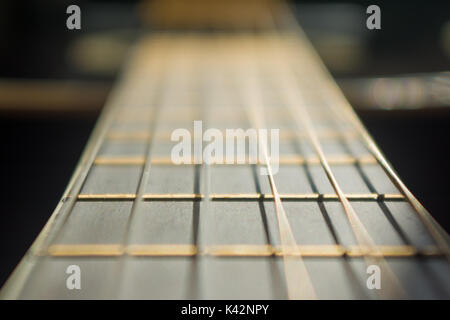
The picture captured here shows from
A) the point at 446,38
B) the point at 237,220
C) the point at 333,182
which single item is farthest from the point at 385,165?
the point at 446,38

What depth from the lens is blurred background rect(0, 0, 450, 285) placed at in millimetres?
1165

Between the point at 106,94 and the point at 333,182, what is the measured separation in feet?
2.76

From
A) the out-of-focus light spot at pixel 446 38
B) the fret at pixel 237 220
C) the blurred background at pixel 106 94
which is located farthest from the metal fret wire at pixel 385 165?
the out-of-focus light spot at pixel 446 38

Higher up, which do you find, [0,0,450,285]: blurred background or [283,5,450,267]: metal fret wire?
[0,0,450,285]: blurred background

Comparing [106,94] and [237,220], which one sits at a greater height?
[106,94]

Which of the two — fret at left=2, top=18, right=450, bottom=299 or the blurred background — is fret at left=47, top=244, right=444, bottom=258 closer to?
fret at left=2, top=18, right=450, bottom=299

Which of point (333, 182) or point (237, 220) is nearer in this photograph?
point (237, 220)

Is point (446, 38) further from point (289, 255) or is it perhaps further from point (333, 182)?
point (289, 255)

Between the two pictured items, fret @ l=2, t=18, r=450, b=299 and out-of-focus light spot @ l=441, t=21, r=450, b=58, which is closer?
fret @ l=2, t=18, r=450, b=299

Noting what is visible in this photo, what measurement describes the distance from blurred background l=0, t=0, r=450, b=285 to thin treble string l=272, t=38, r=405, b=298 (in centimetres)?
21

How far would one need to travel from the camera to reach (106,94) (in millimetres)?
1338

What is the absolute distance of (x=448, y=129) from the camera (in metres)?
1.21

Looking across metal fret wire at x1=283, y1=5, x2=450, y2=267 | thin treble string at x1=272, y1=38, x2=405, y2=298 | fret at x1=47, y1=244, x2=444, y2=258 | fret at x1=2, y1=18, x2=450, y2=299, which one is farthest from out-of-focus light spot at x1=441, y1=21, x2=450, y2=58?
fret at x1=47, y1=244, x2=444, y2=258

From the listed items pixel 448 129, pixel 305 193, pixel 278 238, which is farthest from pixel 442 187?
pixel 278 238
